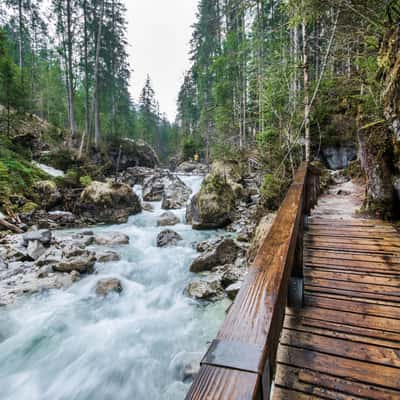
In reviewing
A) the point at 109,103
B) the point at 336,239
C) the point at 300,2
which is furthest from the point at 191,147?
the point at 336,239

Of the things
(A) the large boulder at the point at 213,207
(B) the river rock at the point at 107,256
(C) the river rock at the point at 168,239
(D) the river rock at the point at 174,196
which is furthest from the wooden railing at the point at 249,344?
(D) the river rock at the point at 174,196

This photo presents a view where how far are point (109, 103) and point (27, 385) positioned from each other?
33.6 m

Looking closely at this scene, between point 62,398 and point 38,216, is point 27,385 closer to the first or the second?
point 62,398

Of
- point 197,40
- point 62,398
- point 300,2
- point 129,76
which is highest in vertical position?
point 197,40

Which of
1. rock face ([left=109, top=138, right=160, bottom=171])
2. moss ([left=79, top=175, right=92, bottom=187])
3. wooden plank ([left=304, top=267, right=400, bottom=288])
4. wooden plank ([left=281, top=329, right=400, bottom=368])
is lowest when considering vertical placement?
wooden plank ([left=281, top=329, right=400, bottom=368])

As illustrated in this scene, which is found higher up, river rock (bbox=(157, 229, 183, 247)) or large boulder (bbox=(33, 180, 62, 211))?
large boulder (bbox=(33, 180, 62, 211))

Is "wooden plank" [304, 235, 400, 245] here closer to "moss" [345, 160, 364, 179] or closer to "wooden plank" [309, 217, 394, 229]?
"wooden plank" [309, 217, 394, 229]

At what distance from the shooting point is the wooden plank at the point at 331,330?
6.09 ft

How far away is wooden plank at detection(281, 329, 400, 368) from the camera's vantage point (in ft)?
5.61

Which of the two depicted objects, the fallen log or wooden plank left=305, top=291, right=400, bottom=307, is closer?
wooden plank left=305, top=291, right=400, bottom=307

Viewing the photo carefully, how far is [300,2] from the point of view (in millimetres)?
5727

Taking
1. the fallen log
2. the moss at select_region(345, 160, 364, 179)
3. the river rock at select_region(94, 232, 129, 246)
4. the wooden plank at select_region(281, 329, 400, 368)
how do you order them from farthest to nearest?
1. the moss at select_region(345, 160, 364, 179)
2. the river rock at select_region(94, 232, 129, 246)
3. the fallen log
4. the wooden plank at select_region(281, 329, 400, 368)

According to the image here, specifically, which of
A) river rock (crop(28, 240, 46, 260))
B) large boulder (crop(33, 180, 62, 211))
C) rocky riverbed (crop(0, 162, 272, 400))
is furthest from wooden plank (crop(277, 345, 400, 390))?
large boulder (crop(33, 180, 62, 211))

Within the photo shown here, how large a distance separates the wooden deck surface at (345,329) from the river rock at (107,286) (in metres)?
4.52
